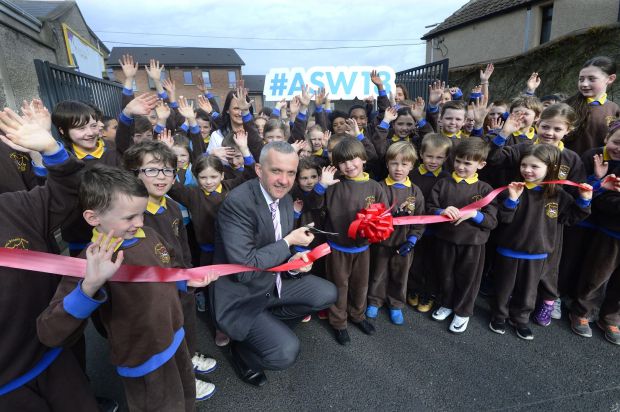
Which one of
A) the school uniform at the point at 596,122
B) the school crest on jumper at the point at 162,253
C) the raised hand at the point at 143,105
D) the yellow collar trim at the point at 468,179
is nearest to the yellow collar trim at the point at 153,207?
the school crest on jumper at the point at 162,253

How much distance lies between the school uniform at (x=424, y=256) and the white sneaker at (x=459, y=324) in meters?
0.47

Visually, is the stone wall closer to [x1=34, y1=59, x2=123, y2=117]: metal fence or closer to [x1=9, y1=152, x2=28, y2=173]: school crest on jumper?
[x1=9, y1=152, x2=28, y2=173]: school crest on jumper

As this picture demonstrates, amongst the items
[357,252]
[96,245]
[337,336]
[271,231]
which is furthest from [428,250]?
[96,245]

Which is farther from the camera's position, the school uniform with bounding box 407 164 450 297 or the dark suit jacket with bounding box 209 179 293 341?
the school uniform with bounding box 407 164 450 297

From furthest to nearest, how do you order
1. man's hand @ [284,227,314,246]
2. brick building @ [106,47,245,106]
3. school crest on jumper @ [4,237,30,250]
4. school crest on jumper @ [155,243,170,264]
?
brick building @ [106,47,245,106] → man's hand @ [284,227,314,246] → school crest on jumper @ [155,243,170,264] → school crest on jumper @ [4,237,30,250]

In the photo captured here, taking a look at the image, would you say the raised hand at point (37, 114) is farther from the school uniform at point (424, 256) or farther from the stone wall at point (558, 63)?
the stone wall at point (558, 63)

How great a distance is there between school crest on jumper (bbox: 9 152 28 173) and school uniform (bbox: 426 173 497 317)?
12.0ft

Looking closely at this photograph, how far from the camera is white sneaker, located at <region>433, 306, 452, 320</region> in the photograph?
3.56m

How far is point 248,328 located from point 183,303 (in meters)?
0.58

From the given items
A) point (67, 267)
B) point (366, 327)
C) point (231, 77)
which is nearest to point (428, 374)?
point (366, 327)

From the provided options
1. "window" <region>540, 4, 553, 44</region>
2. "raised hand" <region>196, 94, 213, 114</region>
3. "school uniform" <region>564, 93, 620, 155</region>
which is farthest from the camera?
"window" <region>540, 4, 553, 44</region>

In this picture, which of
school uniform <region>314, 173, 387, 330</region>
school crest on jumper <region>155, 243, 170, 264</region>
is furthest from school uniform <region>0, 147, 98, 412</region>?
school uniform <region>314, 173, 387, 330</region>

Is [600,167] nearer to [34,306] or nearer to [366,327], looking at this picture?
[366,327]

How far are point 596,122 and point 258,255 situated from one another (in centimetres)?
432
